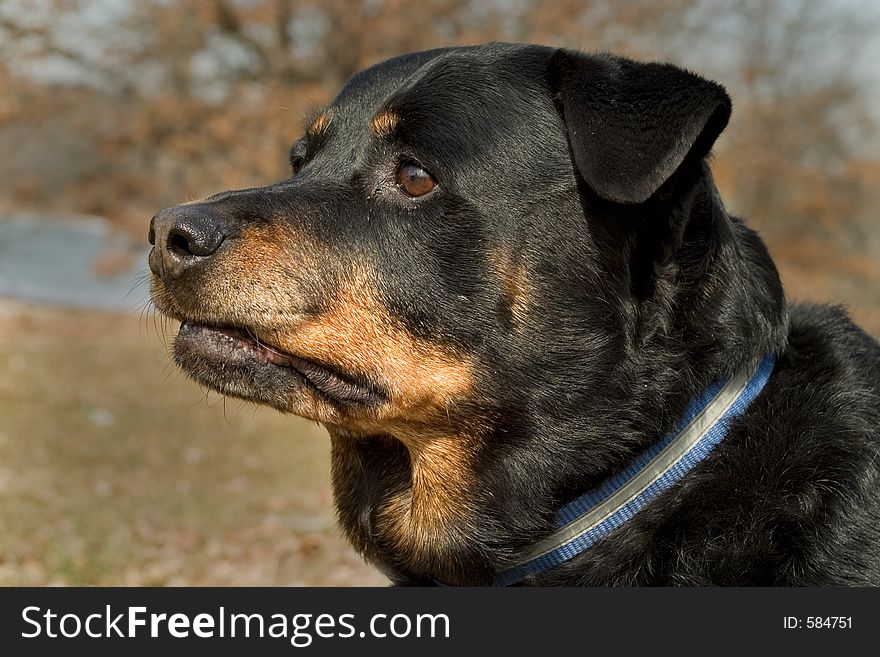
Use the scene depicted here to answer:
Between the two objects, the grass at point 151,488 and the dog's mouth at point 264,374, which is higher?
the grass at point 151,488

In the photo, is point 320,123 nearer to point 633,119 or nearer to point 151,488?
point 633,119

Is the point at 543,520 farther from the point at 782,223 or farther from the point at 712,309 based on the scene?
the point at 782,223

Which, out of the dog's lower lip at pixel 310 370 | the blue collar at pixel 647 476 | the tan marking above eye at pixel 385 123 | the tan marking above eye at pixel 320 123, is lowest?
the blue collar at pixel 647 476

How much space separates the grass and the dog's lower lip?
1.28 ft

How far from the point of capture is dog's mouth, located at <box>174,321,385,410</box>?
3.40m

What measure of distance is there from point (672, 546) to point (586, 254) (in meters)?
1.05

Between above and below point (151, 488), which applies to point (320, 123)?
below

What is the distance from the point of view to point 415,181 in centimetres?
357

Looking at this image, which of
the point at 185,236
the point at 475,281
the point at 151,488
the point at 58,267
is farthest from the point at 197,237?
the point at 58,267

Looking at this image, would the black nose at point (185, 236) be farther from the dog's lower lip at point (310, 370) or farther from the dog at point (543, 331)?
the dog's lower lip at point (310, 370)

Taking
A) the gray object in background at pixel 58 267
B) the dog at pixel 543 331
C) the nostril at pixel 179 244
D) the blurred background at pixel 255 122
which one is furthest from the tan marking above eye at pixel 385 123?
the gray object in background at pixel 58 267

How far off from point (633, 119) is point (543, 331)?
2.65ft

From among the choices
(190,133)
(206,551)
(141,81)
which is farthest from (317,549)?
(141,81)

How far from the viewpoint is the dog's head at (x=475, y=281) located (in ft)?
11.0
